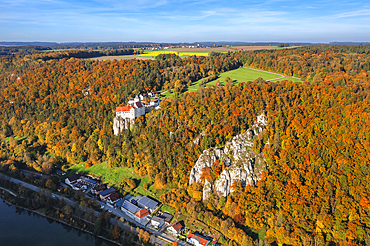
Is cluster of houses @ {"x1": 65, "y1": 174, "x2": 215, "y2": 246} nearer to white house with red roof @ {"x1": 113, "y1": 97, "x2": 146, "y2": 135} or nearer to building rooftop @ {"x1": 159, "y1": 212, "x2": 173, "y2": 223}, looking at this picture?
building rooftop @ {"x1": 159, "y1": 212, "x2": 173, "y2": 223}

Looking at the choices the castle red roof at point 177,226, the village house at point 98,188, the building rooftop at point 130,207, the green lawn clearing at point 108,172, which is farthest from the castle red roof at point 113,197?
the castle red roof at point 177,226

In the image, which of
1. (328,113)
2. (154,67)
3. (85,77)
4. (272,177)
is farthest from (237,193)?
(85,77)

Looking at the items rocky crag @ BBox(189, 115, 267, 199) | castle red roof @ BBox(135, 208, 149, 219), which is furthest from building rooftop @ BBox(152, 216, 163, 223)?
rocky crag @ BBox(189, 115, 267, 199)

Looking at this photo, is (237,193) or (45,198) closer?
(237,193)

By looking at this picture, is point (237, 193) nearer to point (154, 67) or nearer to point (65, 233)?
point (65, 233)

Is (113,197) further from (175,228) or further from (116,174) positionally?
(175,228)

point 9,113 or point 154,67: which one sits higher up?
point 154,67
